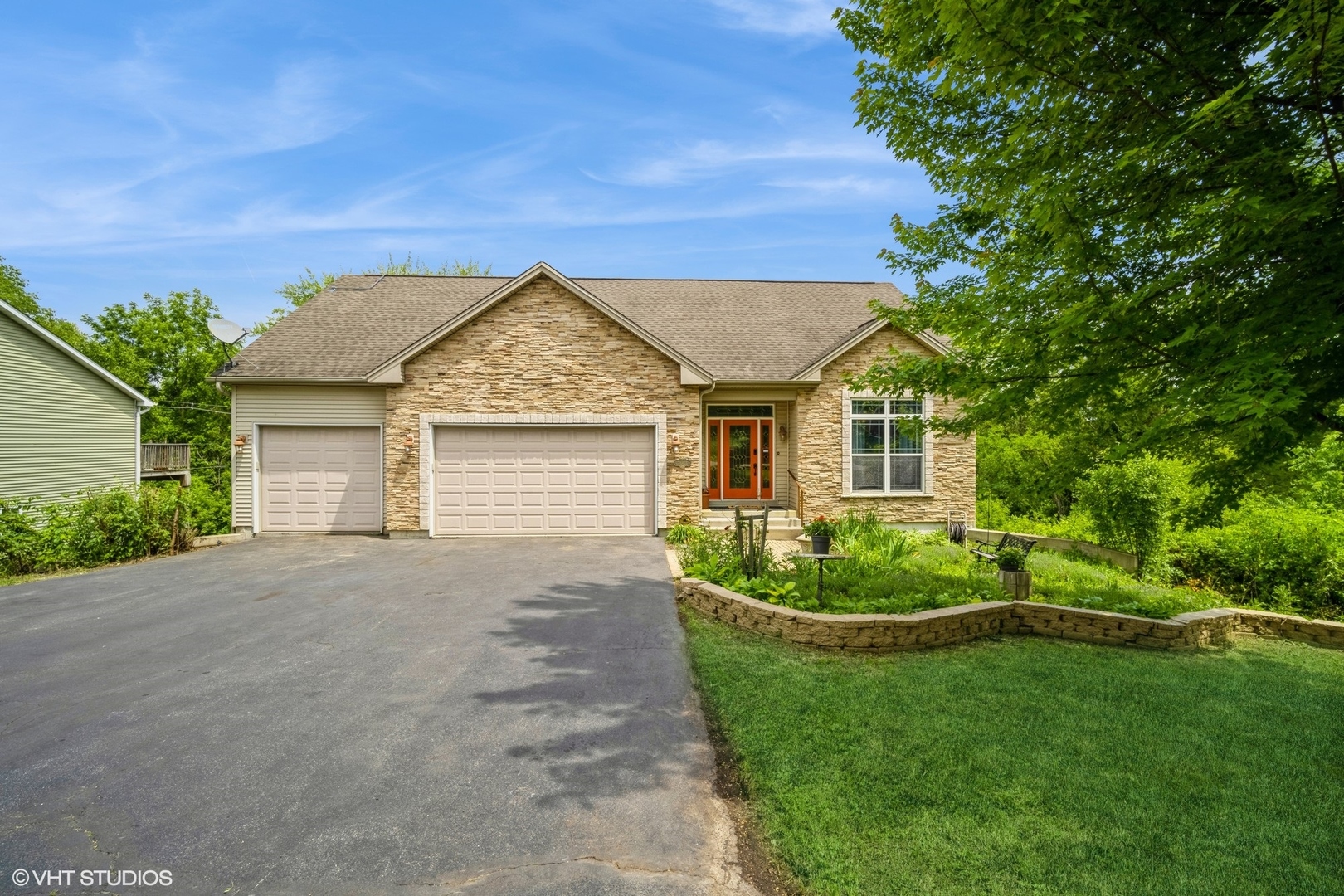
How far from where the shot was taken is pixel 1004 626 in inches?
272

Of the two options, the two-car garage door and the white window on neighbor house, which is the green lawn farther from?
the white window on neighbor house

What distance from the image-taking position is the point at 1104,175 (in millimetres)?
4500

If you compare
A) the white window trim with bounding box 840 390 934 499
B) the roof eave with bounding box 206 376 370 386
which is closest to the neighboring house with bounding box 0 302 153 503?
the roof eave with bounding box 206 376 370 386

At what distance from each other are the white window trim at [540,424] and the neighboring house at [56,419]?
842 cm

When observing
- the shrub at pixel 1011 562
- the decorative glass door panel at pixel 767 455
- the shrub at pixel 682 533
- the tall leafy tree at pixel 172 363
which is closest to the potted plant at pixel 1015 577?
the shrub at pixel 1011 562

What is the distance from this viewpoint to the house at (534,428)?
12898 millimetres

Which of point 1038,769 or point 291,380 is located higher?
point 291,380

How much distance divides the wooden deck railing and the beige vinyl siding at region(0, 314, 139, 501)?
4868 millimetres

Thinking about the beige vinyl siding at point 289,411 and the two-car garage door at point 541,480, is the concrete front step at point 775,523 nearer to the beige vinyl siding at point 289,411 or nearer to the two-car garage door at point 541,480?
the two-car garage door at point 541,480

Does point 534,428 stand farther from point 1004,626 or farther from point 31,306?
point 31,306

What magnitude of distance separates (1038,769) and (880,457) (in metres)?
11.1

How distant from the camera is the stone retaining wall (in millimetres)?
6223

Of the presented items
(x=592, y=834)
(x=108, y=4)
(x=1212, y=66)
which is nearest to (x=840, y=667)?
(x=592, y=834)

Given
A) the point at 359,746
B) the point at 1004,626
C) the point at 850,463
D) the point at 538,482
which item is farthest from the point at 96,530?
the point at 850,463
